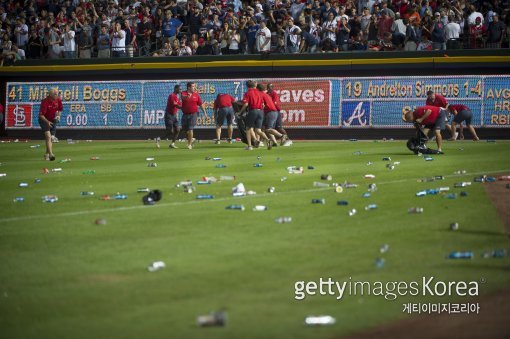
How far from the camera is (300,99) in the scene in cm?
3841

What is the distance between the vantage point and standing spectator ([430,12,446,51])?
115 ft

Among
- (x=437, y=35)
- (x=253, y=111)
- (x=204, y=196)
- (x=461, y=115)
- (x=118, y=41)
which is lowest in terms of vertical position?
(x=204, y=196)

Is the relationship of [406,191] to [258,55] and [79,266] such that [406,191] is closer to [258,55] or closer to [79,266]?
[79,266]

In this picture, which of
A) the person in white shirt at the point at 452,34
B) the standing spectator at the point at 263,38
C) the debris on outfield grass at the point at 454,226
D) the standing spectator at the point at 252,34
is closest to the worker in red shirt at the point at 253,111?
the standing spectator at the point at 263,38

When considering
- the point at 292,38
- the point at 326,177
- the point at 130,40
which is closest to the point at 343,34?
the point at 292,38

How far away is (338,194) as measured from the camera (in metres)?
17.7

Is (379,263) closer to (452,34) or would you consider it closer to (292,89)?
(452,34)

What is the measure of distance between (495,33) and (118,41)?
15.2 meters

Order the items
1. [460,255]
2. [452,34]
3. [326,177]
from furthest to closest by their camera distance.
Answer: [452,34]
[326,177]
[460,255]

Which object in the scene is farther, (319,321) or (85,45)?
(85,45)

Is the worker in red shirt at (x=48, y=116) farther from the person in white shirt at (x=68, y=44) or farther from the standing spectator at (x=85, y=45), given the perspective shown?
the person in white shirt at (x=68, y=44)

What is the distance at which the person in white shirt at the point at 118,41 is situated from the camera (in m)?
40.0

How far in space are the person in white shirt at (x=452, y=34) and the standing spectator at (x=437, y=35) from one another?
0.58ft

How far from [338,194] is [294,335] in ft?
30.8
